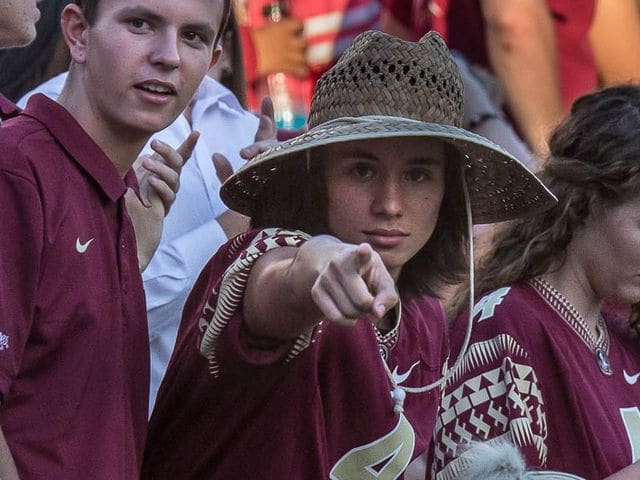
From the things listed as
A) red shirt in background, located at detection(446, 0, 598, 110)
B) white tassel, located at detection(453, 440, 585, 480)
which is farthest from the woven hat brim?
red shirt in background, located at detection(446, 0, 598, 110)

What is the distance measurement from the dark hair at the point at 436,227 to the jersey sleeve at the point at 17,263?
485 millimetres

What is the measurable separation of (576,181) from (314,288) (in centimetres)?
138

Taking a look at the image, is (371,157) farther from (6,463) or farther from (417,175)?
(6,463)

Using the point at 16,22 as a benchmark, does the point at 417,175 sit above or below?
below

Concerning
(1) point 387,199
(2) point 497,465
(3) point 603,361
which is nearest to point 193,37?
(1) point 387,199

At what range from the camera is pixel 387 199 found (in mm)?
2531

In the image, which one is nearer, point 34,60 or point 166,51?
point 166,51

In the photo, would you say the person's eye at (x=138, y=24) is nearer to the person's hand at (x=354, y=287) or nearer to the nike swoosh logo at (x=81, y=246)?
the nike swoosh logo at (x=81, y=246)

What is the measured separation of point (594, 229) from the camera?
3.09 m

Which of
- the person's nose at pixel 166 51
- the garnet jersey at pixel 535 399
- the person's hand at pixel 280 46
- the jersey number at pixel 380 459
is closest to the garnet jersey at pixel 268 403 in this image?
the jersey number at pixel 380 459

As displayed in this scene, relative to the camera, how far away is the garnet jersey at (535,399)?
286cm

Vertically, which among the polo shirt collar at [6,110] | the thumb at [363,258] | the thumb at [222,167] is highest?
the polo shirt collar at [6,110]

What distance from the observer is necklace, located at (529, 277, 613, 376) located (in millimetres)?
3037

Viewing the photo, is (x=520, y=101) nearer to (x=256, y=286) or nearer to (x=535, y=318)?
(x=535, y=318)
